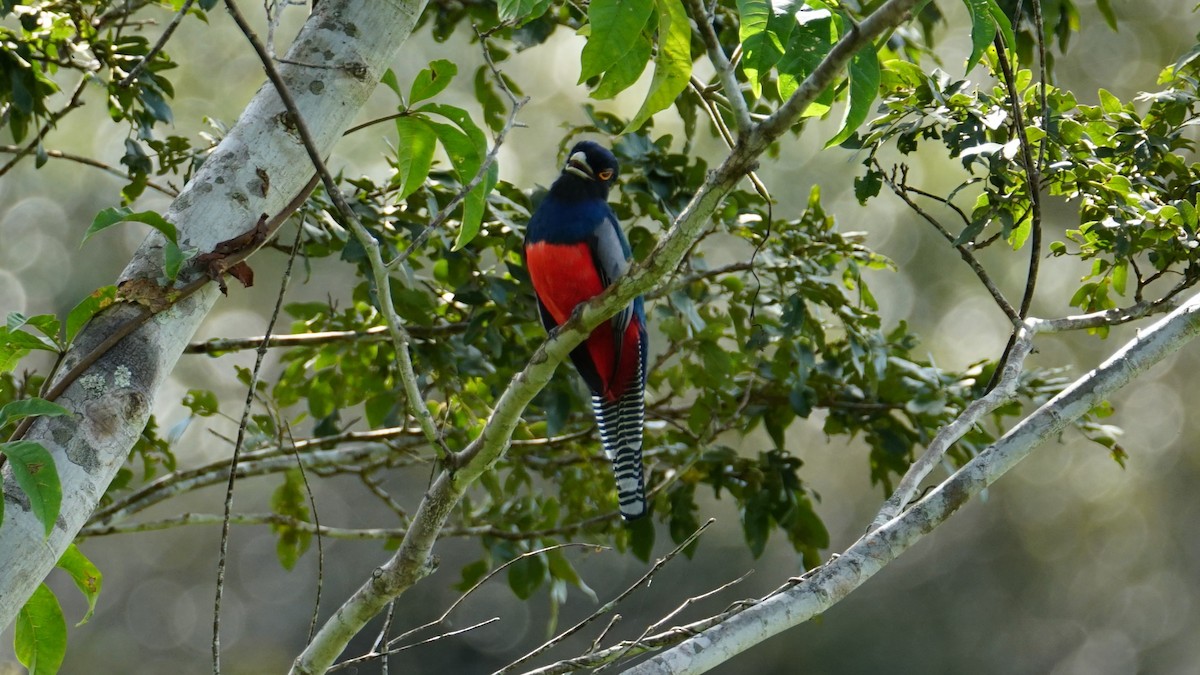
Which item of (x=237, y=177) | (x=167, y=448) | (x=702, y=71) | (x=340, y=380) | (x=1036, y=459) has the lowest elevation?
(x=237, y=177)

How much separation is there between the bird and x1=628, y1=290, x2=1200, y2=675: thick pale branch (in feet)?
6.38

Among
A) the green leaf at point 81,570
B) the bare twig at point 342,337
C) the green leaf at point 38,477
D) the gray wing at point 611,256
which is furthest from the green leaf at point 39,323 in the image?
the gray wing at point 611,256

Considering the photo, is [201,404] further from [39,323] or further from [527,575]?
[39,323]

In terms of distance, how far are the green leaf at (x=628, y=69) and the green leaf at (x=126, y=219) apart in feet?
2.56

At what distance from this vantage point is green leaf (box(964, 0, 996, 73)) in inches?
66.6

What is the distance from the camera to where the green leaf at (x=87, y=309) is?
1953mm

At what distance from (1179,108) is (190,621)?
1218cm

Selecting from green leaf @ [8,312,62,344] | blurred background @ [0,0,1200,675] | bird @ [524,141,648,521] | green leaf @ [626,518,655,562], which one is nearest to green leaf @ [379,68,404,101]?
green leaf @ [8,312,62,344]

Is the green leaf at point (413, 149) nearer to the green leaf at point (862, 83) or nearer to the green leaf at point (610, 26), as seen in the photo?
the green leaf at point (610, 26)

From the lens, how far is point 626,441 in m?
4.23

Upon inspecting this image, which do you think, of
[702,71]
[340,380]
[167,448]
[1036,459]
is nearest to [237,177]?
[167,448]

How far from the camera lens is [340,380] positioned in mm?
4262

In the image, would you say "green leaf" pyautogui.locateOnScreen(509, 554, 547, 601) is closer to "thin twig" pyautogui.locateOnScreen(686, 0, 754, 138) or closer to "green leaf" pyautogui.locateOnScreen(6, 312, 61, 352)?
"green leaf" pyautogui.locateOnScreen(6, 312, 61, 352)

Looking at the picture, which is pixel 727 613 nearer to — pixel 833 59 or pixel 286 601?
pixel 833 59
